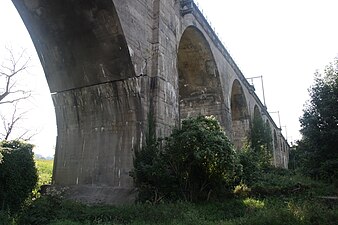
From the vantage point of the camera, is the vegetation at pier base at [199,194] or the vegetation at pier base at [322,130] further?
the vegetation at pier base at [322,130]

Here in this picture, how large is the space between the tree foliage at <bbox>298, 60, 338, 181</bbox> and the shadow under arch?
7392mm

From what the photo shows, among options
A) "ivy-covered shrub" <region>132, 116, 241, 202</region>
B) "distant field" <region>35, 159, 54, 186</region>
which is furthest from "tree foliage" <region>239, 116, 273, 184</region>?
"distant field" <region>35, 159, 54, 186</region>

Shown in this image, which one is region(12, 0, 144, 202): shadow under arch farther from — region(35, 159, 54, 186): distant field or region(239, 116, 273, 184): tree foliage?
region(239, 116, 273, 184): tree foliage

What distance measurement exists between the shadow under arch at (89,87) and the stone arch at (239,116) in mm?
A: 15451

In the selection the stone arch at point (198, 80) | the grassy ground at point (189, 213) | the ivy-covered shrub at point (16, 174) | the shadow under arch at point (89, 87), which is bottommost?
the grassy ground at point (189, 213)

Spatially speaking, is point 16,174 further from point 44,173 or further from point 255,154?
point 255,154

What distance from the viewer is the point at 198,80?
55.7ft

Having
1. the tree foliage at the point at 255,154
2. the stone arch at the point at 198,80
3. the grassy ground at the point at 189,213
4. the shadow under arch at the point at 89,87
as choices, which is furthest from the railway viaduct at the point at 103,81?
the stone arch at the point at 198,80

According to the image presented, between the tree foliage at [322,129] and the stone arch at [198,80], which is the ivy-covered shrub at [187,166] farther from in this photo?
the stone arch at [198,80]

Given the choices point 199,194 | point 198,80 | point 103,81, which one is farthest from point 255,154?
point 103,81

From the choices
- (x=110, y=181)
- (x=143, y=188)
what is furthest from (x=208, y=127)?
(x=110, y=181)

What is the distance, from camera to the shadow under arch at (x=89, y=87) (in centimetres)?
834

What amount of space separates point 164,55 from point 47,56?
3.61 metres

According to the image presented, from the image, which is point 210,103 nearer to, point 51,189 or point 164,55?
point 164,55
